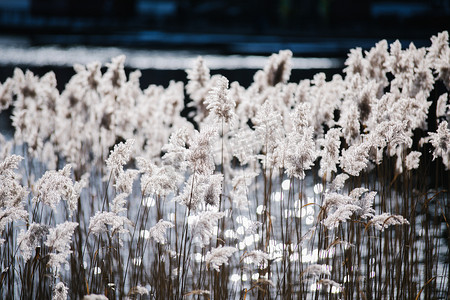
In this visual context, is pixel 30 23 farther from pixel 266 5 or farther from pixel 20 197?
pixel 20 197

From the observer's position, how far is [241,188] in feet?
8.62

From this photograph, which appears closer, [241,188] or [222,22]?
[241,188]

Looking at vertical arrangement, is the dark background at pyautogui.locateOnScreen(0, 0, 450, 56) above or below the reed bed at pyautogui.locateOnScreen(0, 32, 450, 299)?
above

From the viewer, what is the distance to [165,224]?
2.12 m

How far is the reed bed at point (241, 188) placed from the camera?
85.7 inches

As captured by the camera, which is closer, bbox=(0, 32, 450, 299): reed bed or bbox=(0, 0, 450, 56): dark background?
bbox=(0, 32, 450, 299): reed bed

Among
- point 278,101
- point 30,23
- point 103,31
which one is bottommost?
point 278,101

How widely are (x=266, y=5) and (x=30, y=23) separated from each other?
34.5ft

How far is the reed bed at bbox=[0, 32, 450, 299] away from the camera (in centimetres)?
218

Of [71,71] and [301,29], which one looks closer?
[71,71]

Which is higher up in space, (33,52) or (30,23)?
(30,23)

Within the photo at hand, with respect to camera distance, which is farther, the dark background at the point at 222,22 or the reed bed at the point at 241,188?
the dark background at the point at 222,22

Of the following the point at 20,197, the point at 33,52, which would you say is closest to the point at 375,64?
the point at 20,197

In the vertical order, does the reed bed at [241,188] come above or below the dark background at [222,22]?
below
